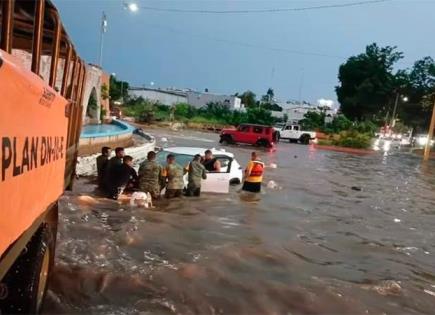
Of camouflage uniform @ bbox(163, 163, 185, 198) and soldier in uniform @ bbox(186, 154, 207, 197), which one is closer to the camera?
camouflage uniform @ bbox(163, 163, 185, 198)

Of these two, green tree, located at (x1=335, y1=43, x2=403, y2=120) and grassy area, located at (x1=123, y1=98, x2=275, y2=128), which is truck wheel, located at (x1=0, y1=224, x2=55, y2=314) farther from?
green tree, located at (x1=335, y1=43, x2=403, y2=120)

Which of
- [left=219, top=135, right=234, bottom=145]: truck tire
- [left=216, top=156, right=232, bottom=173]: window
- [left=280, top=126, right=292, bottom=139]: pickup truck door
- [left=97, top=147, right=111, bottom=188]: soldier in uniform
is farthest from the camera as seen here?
[left=280, top=126, right=292, bottom=139]: pickup truck door

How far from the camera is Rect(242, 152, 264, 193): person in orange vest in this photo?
14594 mm

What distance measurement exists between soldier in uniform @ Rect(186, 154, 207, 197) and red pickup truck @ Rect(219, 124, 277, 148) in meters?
27.3

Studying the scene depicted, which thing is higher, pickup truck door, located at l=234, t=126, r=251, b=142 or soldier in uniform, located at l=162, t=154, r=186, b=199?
soldier in uniform, located at l=162, t=154, r=186, b=199

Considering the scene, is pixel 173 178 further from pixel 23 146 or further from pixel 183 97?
pixel 183 97

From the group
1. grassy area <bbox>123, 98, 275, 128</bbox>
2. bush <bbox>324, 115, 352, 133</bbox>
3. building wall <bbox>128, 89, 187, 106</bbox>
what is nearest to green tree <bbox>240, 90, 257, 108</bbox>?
building wall <bbox>128, 89, 187, 106</bbox>

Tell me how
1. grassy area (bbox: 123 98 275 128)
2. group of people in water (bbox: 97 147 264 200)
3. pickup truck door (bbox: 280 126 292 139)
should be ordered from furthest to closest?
grassy area (bbox: 123 98 275 128), pickup truck door (bbox: 280 126 292 139), group of people in water (bbox: 97 147 264 200)

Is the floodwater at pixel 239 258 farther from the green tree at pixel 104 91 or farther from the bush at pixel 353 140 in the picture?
the green tree at pixel 104 91

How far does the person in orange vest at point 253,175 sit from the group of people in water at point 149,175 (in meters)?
1.39

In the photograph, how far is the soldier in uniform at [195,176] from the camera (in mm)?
12945

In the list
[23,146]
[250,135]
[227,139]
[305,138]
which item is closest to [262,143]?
[250,135]

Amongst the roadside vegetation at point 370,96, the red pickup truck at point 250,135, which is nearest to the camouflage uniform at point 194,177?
the red pickup truck at point 250,135

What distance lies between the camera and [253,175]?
14.8 m
